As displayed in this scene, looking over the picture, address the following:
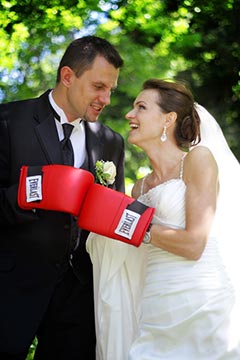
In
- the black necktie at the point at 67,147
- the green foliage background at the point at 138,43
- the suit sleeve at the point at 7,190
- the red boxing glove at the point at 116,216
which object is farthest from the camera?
the green foliage background at the point at 138,43

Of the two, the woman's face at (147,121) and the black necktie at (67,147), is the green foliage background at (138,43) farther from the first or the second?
the black necktie at (67,147)

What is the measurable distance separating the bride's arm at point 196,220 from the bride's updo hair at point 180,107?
1.02ft

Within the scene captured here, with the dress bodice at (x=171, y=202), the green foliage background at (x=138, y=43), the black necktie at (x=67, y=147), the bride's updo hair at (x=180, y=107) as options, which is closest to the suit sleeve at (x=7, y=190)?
the black necktie at (x=67, y=147)

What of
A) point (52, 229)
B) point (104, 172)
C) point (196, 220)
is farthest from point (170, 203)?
point (52, 229)

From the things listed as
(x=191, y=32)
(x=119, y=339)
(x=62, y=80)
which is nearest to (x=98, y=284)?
(x=119, y=339)

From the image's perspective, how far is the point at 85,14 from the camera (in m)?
4.88

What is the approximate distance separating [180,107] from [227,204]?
0.54m

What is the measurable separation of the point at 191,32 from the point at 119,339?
3.88 m

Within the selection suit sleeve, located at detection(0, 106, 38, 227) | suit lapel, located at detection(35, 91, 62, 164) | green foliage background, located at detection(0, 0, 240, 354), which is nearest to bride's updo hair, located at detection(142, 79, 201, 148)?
suit lapel, located at detection(35, 91, 62, 164)

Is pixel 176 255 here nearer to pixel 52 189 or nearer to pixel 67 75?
pixel 52 189

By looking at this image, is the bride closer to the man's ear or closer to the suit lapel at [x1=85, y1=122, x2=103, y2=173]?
the suit lapel at [x1=85, y1=122, x2=103, y2=173]

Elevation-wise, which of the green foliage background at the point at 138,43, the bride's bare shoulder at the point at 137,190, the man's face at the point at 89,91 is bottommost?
the green foliage background at the point at 138,43

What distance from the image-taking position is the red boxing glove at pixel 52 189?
2854mm

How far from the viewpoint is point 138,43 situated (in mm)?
7320
